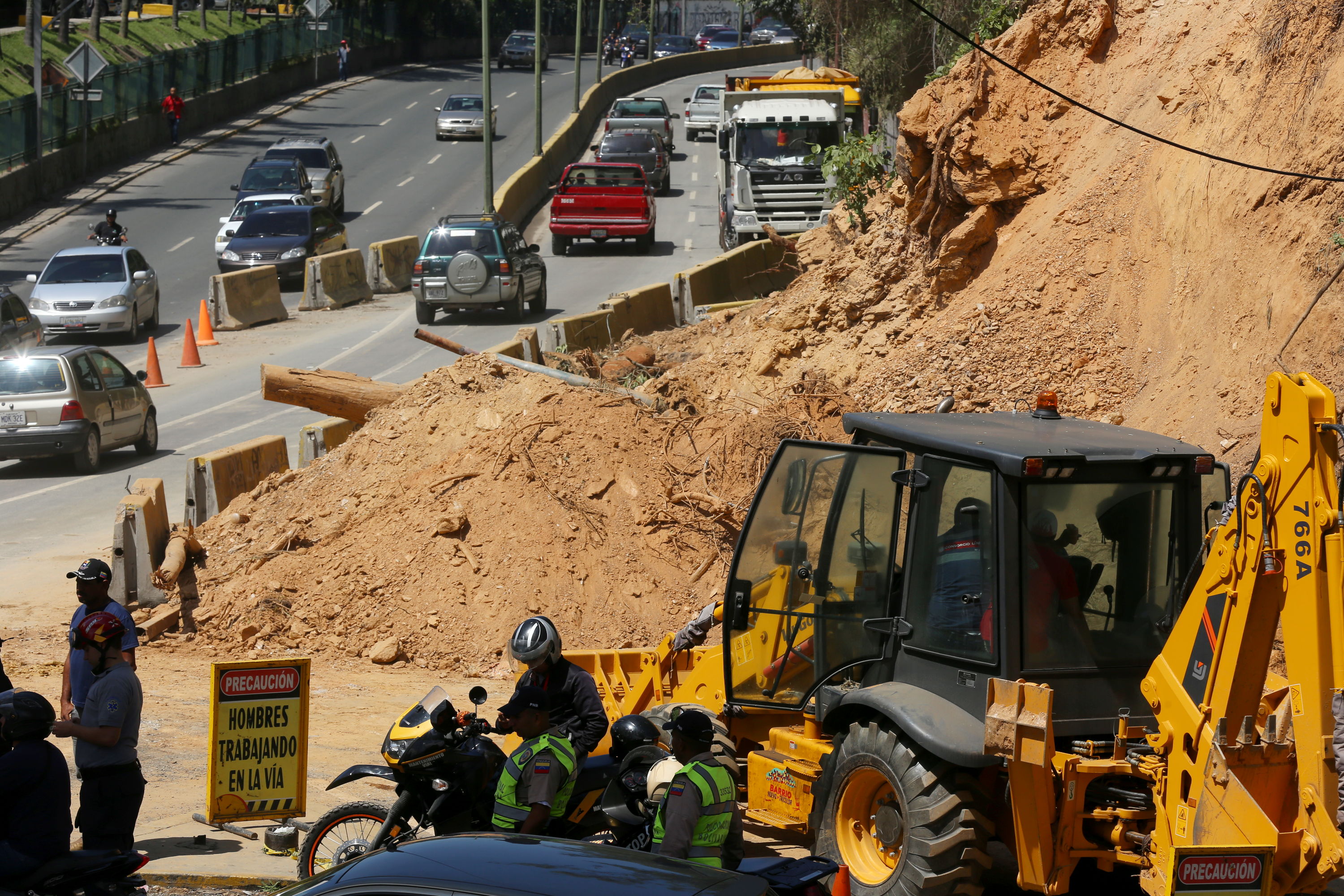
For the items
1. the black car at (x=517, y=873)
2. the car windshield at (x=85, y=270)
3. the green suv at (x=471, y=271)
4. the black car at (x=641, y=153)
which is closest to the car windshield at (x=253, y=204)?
the green suv at (x=471, y=271)

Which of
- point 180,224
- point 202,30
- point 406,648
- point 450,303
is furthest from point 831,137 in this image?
point 202,30

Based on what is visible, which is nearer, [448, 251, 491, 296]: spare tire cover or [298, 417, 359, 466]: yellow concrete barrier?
[298, 417, 359, 466]: yellow concrete barrier

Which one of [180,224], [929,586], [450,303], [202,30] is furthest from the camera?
[202,30]

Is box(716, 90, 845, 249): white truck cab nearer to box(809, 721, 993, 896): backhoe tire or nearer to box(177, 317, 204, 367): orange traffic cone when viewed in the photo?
box(177, 317, 204, 367): orange traffic cone

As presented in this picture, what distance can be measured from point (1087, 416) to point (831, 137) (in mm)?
19840

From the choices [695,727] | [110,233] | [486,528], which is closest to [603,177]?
[110,233]

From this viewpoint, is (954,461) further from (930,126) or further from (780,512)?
(930,126)

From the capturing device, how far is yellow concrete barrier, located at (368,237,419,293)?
34.4m

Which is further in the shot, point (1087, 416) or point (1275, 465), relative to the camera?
point (1087, 416)

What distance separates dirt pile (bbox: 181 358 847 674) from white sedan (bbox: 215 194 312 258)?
2021 centimetres

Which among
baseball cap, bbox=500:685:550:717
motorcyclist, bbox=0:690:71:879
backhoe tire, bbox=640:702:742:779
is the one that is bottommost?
backhoe tire, bbox=640:702:742:779

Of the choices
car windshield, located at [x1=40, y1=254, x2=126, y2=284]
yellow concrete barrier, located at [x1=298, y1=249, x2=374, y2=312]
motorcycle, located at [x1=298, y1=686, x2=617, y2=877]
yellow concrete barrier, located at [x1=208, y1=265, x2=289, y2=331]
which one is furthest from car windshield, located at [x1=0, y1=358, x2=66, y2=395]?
motorcycle, located at [x1=298, y1=686, x2=617, y2=877]

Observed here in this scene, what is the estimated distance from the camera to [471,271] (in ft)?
95.5

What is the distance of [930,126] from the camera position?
17547mm
